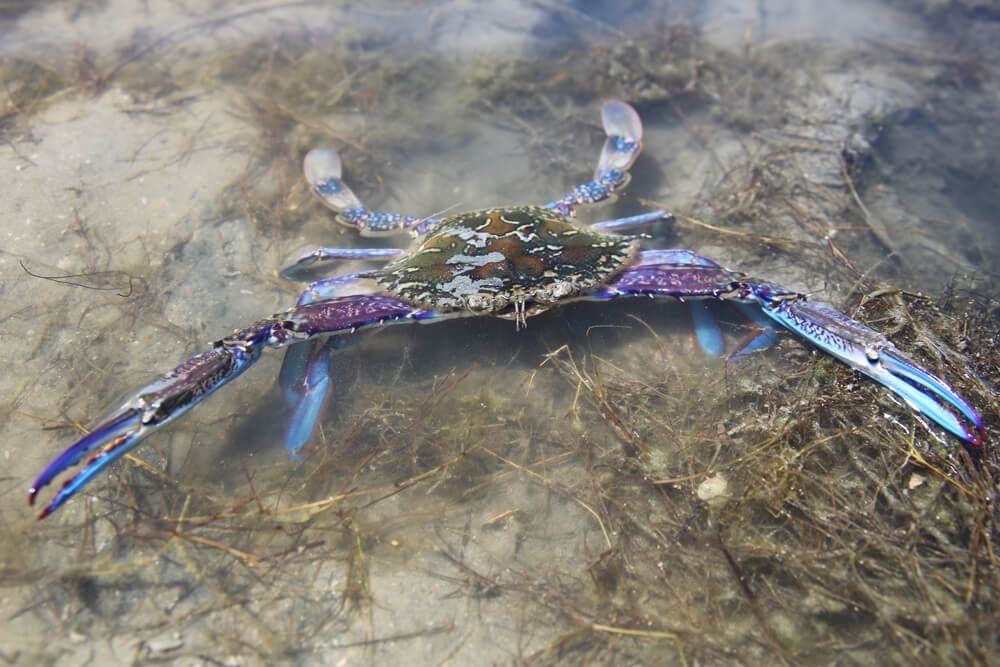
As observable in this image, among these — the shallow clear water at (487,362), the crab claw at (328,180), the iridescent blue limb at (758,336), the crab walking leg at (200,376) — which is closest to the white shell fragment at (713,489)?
the shallow clear water at (487,362)

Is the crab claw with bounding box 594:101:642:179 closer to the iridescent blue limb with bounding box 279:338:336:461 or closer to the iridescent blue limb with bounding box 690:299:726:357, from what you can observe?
the iridescent blue limb with bounding box 690:299:726:357

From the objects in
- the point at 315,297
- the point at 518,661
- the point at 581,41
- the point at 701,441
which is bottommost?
the point at 518,661

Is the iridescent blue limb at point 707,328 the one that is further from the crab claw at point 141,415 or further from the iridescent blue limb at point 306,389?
the crab claw at point 141,415

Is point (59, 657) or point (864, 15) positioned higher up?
point (864, 15)

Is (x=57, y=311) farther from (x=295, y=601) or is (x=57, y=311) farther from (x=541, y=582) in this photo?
(x=541, y=582)

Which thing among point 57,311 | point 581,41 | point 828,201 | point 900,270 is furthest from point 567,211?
point 57,311

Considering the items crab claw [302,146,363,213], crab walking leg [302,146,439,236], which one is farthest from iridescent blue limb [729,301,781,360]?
crab claw [302,146,363,213]
